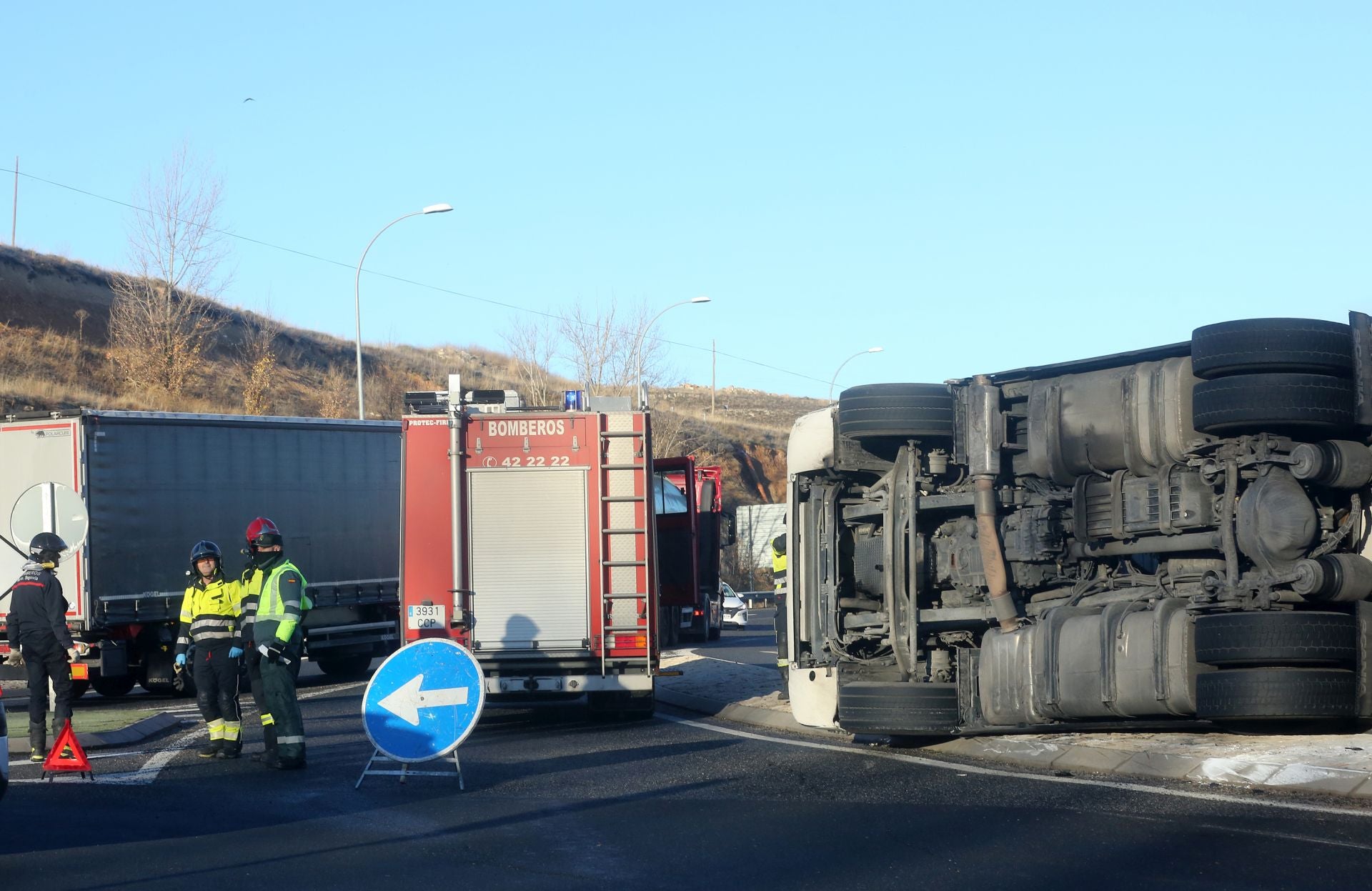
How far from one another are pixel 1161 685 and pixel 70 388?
144ft

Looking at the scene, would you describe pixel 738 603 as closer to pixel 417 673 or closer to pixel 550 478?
pixel 550 478

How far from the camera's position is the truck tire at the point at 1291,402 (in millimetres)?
6824

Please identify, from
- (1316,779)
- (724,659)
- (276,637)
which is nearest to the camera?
(1316,779)

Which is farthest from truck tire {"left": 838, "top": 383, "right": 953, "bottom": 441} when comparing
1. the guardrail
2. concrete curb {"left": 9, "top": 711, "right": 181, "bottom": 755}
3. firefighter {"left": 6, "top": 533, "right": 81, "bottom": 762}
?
the guardrail

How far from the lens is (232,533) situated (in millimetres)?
18609

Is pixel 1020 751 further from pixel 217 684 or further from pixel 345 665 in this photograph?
pixel 345 665

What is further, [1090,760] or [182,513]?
[182,513]

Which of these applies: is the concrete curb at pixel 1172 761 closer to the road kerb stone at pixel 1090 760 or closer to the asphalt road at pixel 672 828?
the road kerb stone at pixel 1090 760

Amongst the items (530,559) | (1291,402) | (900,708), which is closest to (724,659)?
(530,559)

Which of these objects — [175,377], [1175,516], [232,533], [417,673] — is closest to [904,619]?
[1175,516]

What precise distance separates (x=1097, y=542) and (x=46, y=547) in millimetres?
8082

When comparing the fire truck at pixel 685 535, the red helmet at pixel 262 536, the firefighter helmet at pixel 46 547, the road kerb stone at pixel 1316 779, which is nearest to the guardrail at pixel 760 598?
the fire truck at pixel 685 535

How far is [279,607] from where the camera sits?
10797 millimetres

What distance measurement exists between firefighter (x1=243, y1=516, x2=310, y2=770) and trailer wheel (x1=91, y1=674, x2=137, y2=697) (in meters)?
7.12
